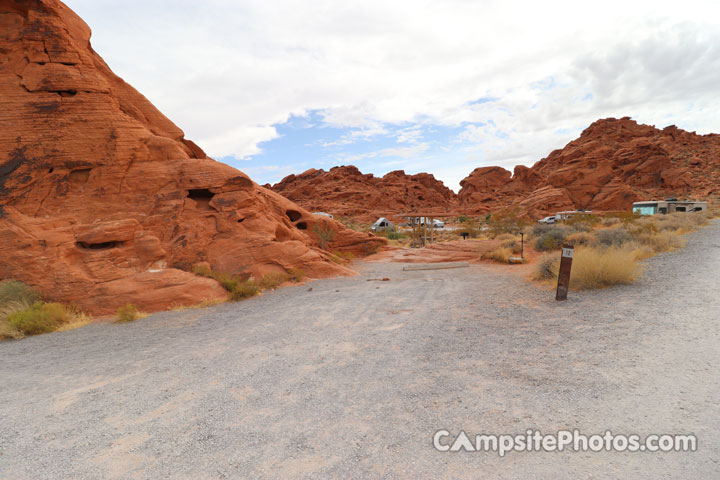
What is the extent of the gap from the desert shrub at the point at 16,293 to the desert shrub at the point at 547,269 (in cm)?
A: 1272

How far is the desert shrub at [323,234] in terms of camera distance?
16.6m

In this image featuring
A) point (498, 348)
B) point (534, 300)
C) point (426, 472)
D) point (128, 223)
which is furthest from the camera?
point (128, 223)

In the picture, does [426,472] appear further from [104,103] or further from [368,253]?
[368,253]

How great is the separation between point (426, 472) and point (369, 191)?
6832 centimetres

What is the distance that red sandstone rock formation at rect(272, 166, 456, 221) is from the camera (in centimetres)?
6287

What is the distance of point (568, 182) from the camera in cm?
5250

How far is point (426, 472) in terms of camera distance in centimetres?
242

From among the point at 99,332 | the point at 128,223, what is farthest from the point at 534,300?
the point at 128,223

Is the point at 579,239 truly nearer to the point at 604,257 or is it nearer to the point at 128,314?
the point at 604,257

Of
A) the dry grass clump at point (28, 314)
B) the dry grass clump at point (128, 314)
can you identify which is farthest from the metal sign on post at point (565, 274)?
the dry grass clump at point (28, 314)

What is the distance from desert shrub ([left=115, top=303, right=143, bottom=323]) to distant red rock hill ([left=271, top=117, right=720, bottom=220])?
4788cm

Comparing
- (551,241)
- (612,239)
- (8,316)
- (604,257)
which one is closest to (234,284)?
(8,316)

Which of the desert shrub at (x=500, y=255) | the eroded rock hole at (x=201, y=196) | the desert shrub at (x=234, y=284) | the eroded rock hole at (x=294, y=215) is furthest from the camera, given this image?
the eroded rock hole at (x=294, y=215)

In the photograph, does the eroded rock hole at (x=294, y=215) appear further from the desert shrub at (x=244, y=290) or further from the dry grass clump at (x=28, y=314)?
the dry grass clump at (x=28, y=314)
